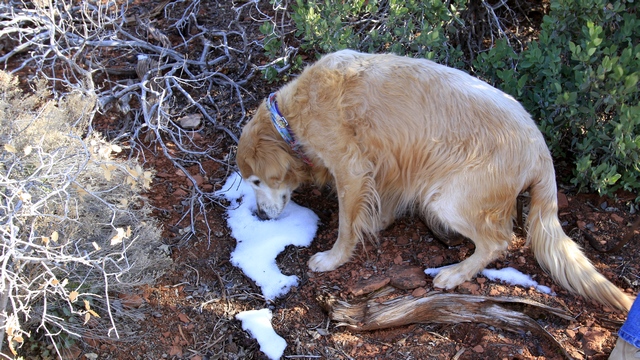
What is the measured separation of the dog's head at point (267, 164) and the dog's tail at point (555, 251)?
156 centimetres

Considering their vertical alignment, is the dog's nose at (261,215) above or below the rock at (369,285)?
below

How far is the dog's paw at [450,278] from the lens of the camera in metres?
3.22

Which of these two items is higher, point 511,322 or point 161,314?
point 511,322

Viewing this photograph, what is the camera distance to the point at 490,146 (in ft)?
10.2

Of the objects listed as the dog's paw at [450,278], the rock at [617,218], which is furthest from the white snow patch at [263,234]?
the rock at [617,218]

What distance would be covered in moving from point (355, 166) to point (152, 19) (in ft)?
11.4

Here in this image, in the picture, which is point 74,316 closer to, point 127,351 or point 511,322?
point 127,351

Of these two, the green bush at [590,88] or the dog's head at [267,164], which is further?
the dog's head at [267,164]

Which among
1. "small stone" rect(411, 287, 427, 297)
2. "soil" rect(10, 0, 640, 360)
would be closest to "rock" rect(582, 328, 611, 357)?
"soil" rect(10, 0, 640, 360)

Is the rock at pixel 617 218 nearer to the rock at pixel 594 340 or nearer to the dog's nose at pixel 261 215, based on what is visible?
the rock at pixel 594 340

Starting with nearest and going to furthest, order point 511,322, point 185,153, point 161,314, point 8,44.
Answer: point 511,322 < point 161,314 < point 185,153 < point 8,44

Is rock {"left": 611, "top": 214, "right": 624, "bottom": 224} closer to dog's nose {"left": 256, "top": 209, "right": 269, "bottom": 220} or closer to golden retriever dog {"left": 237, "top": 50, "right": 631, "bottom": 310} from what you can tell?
golden retriever dog {"left": 237, "top": 50, "right": 631, "bottom": 310}

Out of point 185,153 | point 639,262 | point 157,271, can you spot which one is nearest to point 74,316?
point 157,271

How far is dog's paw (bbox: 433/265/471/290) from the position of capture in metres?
3.22
